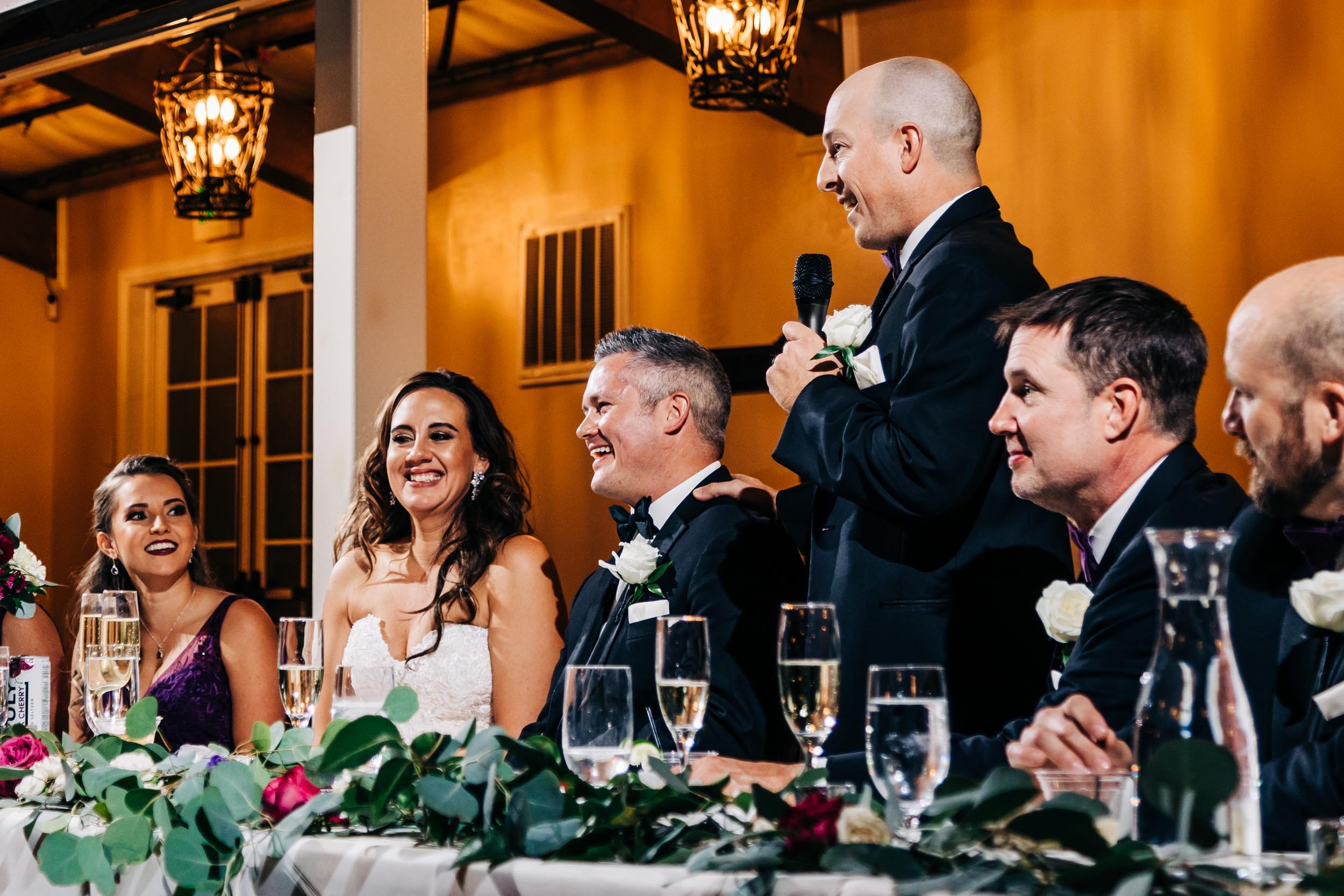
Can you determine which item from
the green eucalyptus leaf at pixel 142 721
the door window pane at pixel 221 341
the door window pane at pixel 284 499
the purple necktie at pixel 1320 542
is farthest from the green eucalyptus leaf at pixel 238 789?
the door window pane at pixel 221 341

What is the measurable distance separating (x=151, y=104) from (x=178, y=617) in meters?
4.41

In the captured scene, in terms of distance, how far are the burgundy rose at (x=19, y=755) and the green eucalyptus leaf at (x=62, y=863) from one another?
1.01 feet

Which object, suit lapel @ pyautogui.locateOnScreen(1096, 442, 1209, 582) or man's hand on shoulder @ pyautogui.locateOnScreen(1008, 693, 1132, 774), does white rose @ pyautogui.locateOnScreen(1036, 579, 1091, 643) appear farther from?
man's hand on shoulder @ pyautogui.locateOnScreen(1008, 693, 1132, 774)

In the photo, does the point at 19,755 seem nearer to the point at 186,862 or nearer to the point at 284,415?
the point at 186,862

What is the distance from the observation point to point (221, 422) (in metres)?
8.95

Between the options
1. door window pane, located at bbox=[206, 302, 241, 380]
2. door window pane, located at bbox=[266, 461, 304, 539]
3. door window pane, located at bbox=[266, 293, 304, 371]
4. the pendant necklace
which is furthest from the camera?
door window pane, located at bbox=[206, 302, 241, 380]

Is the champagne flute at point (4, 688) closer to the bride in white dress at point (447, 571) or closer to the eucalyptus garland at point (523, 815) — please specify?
the eucalyptus garland at point (523, 815)


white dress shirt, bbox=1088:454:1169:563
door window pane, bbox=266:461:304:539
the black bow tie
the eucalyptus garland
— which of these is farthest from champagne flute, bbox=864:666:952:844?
door window pane, bbox=266:461:304:539

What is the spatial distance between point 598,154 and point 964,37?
2055mm

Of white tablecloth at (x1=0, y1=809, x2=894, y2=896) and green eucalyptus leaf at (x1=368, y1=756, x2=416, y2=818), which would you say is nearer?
white tablecloth at (x1=0, y1=809, x2=894, y2=896)

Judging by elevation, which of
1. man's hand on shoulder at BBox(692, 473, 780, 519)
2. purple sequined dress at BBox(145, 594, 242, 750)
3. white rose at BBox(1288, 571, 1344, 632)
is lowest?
purple sequined dress at BBox(145, 594, 242, 750)

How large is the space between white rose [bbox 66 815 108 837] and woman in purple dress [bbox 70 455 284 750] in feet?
6.60

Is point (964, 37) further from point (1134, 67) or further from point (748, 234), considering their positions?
point (748, 234)

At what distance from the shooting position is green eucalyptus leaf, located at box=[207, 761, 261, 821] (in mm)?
1585
